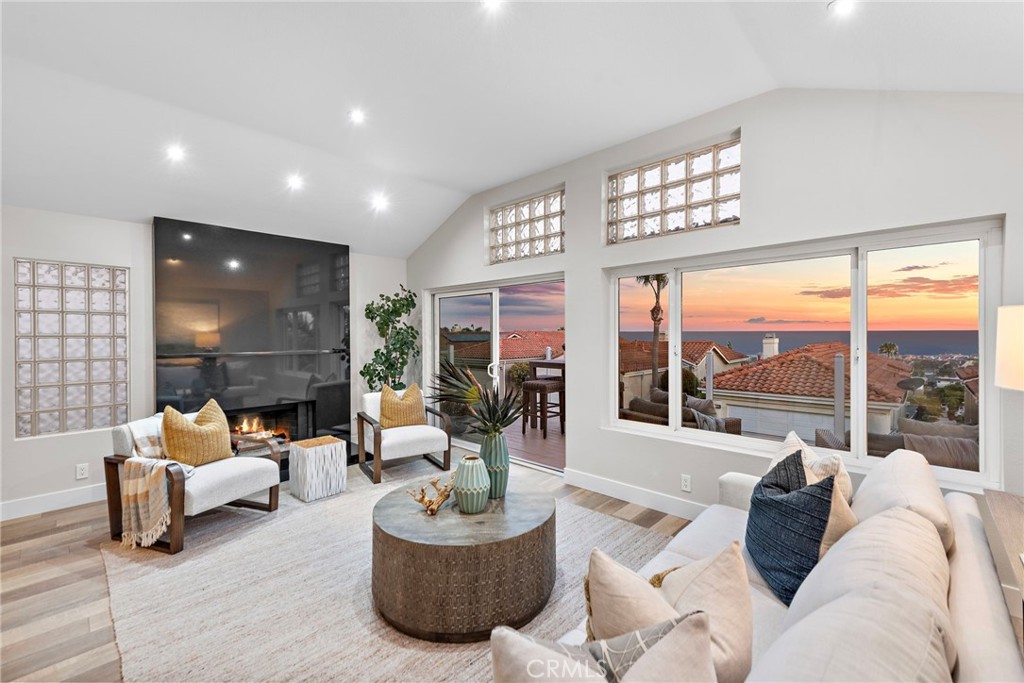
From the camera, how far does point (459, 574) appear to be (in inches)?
77.9

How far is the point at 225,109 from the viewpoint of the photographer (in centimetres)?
308

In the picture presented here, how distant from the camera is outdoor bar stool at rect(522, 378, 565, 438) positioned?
5527 mm

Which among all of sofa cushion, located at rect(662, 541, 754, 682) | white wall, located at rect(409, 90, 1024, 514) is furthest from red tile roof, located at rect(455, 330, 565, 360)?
sofa cushion, located at rect(662, 541, 754, 682)

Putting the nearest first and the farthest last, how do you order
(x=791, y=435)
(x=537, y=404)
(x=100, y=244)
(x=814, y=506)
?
(x=814, y=506) → (x=791, y=435) → (x=100, y=244) → (x=537, y=404)

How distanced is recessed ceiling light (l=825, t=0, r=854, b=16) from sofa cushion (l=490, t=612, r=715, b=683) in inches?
90.7

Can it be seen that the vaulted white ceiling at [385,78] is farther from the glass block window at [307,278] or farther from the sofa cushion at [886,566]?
the sofa cushion at [886,566]

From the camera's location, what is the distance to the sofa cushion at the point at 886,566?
0.98 metres

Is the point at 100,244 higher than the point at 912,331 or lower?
higher

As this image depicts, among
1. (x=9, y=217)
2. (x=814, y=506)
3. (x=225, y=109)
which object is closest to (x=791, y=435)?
(x=814, y=506)

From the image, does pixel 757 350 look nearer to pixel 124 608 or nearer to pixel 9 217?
pixel 124 608

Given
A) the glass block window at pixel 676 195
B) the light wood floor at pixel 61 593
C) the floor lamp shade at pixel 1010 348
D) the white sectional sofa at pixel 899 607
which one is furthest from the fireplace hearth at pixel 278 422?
→ the floor lamp shade at pixel 1010 348

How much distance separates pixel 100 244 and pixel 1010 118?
19.4 feet

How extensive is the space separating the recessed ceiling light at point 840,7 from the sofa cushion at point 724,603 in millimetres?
2117

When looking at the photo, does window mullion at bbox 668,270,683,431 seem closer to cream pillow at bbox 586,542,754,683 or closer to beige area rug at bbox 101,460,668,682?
beige area rug at bbox 101,460,668,682
